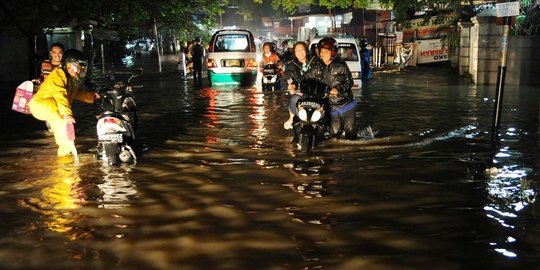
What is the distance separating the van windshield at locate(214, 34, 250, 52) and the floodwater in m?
9.18

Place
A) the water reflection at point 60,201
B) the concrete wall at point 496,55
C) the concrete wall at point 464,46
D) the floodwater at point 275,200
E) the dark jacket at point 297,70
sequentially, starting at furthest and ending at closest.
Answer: the concrete wall at point 464,46 < the concrete wall at point 496,55 < the dark jacket at point 297,70 < the water reflection at point 60,201 < the floodwater at point 275,200

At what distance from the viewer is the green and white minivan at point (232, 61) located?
19844 millimetres

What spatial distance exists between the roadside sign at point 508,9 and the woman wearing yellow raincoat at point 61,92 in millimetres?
6537

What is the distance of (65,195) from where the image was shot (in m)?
6.66

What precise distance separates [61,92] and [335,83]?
3909 millimetres

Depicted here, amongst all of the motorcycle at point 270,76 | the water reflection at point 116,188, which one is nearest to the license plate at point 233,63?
the motorcycle at point 270,76

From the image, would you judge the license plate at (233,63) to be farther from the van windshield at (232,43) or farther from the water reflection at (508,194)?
the water reflection at (508,194)

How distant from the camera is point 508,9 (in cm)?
930

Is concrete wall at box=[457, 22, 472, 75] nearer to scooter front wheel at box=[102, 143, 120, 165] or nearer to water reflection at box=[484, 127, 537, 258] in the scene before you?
water reflection at box=[484, 127, 537, 258]

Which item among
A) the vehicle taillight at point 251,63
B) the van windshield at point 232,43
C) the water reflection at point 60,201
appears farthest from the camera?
the van windshield at point 232,43

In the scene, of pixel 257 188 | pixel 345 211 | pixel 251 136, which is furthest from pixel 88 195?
pixel 251 136

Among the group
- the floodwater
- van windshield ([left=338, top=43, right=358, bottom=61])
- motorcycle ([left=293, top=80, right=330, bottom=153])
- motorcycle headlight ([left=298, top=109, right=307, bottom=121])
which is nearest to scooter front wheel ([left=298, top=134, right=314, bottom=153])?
motorcycle ([left=293, top=80, right=330, bottom=153])

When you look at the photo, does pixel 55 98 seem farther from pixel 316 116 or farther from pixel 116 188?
pixel 316 116

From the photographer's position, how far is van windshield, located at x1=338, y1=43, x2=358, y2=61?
1792cm
